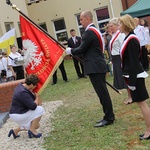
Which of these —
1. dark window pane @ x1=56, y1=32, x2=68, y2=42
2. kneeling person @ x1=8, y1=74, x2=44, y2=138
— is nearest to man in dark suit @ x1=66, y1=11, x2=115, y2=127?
kneeling person @ x1=8, y1=74, x2=44, y2=138

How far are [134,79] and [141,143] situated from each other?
95 cm

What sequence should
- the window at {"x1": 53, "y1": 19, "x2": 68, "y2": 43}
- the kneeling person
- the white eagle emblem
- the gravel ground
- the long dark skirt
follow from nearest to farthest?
1. the gravel ground
2. the kneeling person
3. the white eagle emblem
4. the long dark skirt
5. the window at {"x1": 53, "y1": 19, "x2": 68, "y2": 43}

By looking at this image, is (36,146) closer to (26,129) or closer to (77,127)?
(26,129)

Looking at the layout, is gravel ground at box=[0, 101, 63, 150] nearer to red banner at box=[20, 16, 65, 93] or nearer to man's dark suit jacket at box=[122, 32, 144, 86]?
red banner at box=[20, 16, 65, 93]

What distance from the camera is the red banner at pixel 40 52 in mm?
6543

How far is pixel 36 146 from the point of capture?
5.11 metres

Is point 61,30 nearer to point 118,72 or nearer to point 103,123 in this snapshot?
point 118,72

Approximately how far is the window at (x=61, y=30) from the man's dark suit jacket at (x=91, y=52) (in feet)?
59.3

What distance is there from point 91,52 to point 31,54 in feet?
6.59

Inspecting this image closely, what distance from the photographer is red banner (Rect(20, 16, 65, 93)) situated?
21.5ft

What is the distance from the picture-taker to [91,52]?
5301mm

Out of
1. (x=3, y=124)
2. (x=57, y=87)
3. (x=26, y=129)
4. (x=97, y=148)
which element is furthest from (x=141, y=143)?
(x=57, y=87)

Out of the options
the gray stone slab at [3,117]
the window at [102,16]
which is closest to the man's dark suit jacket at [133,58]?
the gray stone slab at [3,117]

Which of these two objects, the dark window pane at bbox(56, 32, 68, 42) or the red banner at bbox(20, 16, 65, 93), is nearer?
the red banner at bbox(20, 16, 65, 93)
